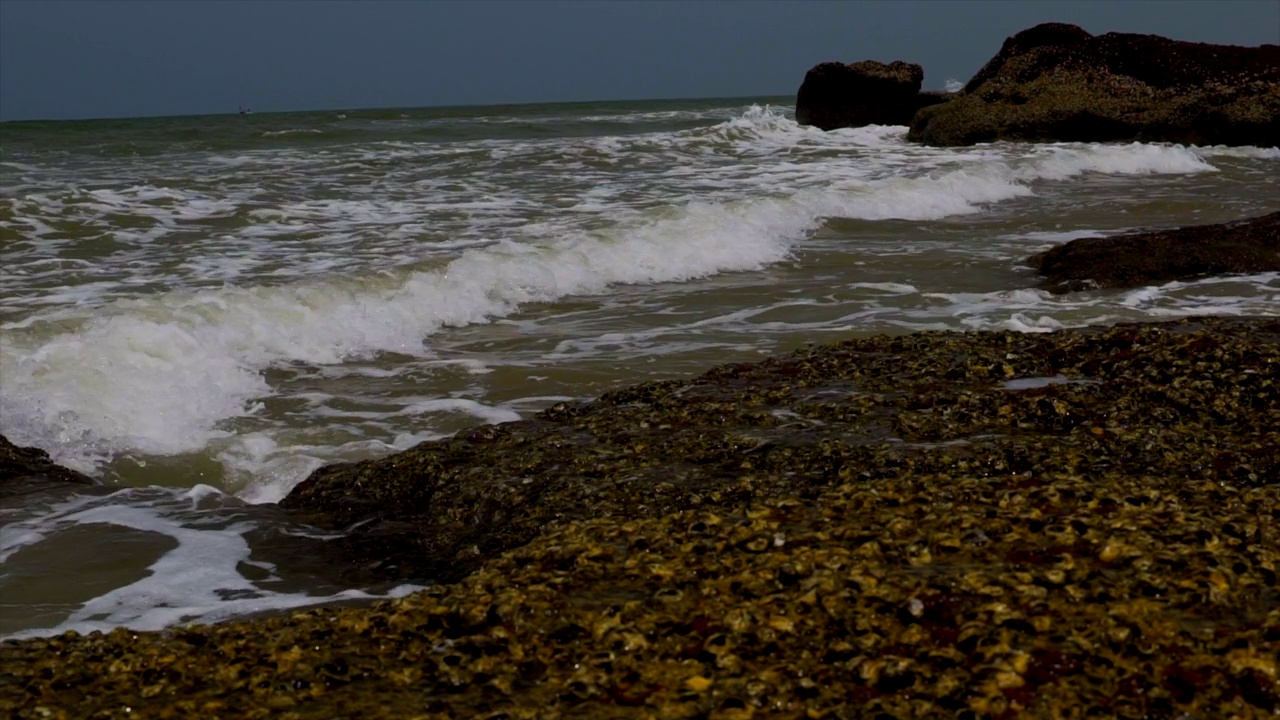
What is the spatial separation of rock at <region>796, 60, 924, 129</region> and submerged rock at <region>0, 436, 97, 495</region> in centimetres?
2963

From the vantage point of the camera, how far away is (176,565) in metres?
3.98

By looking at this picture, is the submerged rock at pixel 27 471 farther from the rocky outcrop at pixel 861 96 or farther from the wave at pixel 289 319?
the rocky outcrop at pixel 861 96

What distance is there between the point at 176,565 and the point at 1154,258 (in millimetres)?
7619

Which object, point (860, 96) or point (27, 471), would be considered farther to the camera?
point (860, 96)

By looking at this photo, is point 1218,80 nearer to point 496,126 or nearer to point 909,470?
point 496,126

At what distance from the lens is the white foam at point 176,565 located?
139 inches

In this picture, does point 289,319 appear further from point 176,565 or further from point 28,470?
point 176,565

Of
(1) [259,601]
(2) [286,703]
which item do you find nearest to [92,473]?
(1) [259,601]

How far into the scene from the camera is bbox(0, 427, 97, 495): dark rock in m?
4.79

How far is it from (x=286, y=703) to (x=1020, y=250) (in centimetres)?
975

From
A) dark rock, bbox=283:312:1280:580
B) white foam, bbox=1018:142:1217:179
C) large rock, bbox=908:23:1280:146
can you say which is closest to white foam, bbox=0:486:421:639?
dark rock, bbox=283:312:1280:580

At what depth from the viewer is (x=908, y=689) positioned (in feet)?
6.84

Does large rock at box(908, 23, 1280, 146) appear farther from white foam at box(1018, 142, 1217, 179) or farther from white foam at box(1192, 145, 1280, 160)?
white foam at box(1018, 142, 1217, 179)

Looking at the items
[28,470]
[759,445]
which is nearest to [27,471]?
[28,470]
